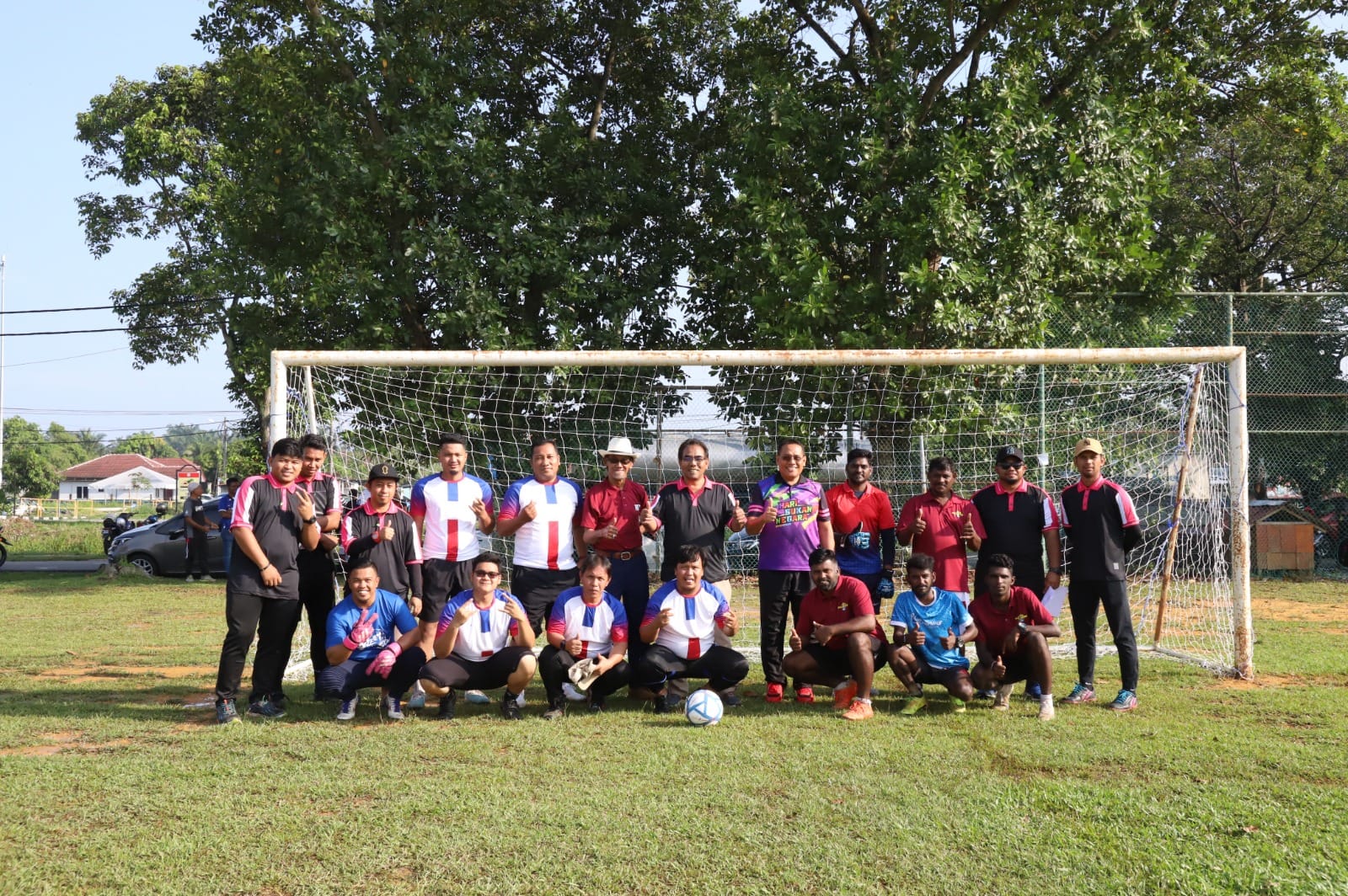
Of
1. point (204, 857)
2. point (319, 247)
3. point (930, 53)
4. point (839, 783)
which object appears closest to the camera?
point (204, 857)

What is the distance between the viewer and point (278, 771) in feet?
16.8

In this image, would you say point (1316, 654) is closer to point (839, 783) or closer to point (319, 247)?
point (839, 783)

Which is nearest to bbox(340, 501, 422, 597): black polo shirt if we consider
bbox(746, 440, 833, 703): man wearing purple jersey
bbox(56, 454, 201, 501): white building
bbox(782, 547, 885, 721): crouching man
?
bbox(746, 440, 833, 703): man wearing purple jersey

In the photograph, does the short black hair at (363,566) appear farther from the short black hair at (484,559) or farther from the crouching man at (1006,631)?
the crouching man at (1006,631)

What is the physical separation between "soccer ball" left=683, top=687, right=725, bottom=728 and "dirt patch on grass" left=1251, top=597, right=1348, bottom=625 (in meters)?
7.13

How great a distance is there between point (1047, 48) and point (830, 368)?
21.3 ft

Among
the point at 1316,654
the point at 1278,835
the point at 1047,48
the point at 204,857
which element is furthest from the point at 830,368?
the point at 204,857

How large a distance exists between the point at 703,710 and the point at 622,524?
1.41 meters

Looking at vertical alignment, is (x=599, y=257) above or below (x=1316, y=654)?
above

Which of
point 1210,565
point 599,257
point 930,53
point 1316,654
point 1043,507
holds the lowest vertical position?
point 1316,654

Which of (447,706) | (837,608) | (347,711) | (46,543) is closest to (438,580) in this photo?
(447,706)

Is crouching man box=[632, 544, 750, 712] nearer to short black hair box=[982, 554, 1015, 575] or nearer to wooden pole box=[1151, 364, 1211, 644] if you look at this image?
short black hair box=[982, 554, 1015, 575]

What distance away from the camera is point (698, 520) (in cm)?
700

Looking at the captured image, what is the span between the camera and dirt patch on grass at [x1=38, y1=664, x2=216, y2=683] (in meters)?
7.99
